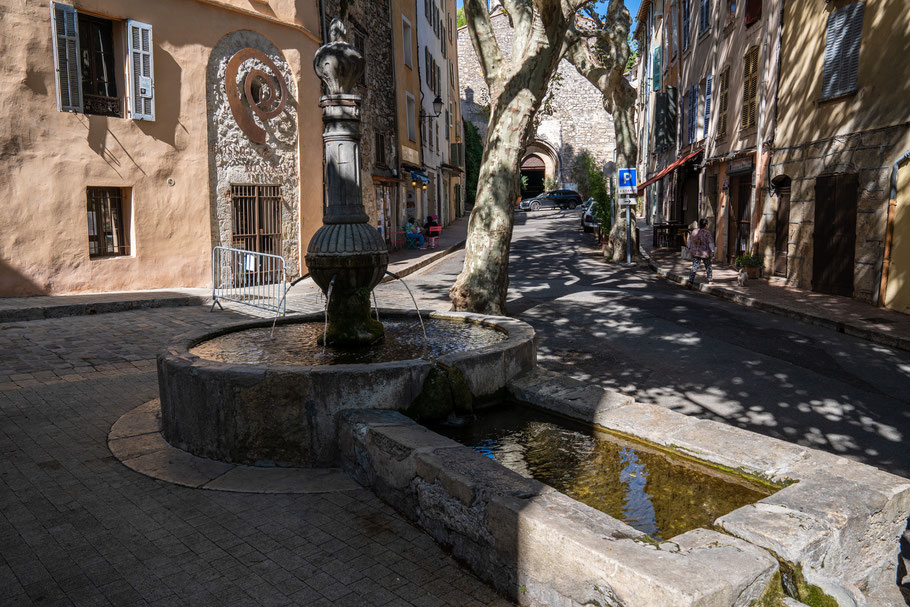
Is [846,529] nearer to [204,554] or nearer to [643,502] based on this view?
[643,502]

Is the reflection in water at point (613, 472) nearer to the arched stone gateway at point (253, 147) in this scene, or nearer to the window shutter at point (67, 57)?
the window shutter at point (67, 57)

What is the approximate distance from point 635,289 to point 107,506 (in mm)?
11561

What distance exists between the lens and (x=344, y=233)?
5.64 meters

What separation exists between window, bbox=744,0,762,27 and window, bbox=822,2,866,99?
361 centimetres

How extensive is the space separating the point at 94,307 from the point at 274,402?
815 centimetres

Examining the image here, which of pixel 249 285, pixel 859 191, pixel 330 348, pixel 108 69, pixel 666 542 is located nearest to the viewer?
pixel 666 542

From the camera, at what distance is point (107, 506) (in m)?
3.99

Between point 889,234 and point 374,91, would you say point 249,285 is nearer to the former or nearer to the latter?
point 889,234

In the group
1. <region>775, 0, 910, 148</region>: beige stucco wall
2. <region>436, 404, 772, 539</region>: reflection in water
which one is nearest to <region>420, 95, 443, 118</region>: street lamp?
<region>775, 0, 910, 148</region>: beige stucco wall

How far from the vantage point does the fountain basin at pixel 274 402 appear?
4.46 meters

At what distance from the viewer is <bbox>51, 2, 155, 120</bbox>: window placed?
474 inches

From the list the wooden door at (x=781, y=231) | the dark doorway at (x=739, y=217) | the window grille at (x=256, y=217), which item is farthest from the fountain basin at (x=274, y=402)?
the dark doorway at (x=739, y=217)

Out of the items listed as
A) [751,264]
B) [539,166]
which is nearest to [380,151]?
[751,264]

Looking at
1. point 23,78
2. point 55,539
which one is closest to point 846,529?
point 55,539
